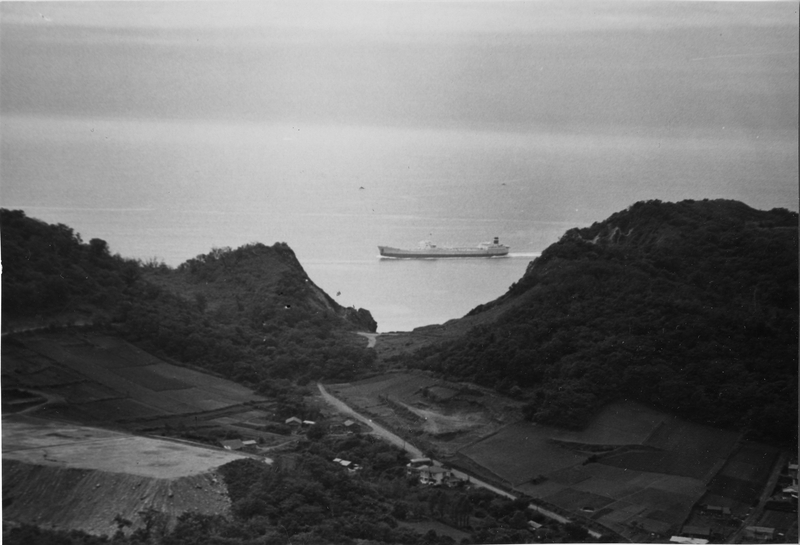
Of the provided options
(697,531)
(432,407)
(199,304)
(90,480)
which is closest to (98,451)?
(90,480)

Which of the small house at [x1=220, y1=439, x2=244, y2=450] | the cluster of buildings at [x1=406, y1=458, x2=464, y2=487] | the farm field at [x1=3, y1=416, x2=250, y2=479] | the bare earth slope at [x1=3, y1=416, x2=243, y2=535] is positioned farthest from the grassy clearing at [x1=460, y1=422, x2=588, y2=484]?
the bare earth slope at [x1=3, y1=416, x2=243, y2=535]

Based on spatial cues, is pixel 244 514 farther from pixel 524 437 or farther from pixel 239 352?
pixel 524 437

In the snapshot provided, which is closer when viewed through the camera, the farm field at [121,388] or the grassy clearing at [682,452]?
the farm field at [121,388]

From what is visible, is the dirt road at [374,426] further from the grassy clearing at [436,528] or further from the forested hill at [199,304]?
the grassy clearing at [436,528]

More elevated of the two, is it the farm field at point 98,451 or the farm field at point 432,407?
the farm field at point 432,407

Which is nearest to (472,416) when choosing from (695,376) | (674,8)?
(695,376)

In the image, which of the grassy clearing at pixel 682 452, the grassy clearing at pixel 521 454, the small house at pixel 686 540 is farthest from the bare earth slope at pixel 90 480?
the small house at pixel 686 540
